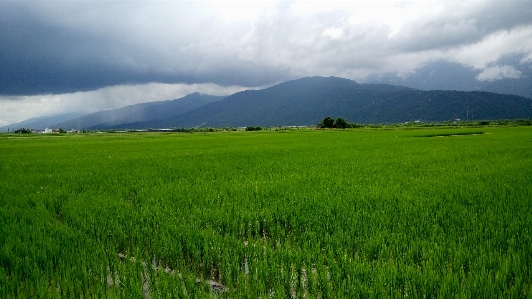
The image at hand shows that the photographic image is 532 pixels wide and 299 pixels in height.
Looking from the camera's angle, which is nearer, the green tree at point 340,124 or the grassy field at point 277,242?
the grassy field at point 277,242

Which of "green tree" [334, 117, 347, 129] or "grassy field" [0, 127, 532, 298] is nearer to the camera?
"grassy field" [0, 127, 532, 298]

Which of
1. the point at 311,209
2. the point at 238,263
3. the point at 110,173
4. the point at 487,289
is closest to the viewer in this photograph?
the point at 487,289

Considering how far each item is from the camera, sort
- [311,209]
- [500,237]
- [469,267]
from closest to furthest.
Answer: [469,267] < [500,237] < [311,209]

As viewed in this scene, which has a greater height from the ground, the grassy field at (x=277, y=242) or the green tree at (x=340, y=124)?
the green tree at (x=340, y=124)

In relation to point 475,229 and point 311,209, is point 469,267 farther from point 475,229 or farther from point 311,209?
point 311,209

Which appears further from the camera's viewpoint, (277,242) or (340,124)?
(340,124)

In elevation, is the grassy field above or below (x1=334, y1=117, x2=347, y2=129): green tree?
below

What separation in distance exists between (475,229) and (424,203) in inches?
57.9

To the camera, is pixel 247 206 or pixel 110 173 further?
pixel 110 173

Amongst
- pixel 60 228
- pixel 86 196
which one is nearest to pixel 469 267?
pixel 60 228

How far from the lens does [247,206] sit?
6.25 meters

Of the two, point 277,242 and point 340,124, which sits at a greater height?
point 340,124

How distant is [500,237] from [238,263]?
3.44 m

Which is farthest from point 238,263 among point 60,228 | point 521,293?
point 60,228
